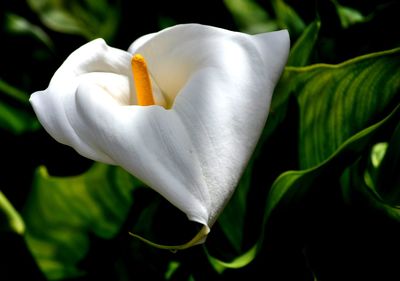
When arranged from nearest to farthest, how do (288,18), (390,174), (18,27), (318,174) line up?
(318,174)
(390,174)
(288,18)
(18,27)

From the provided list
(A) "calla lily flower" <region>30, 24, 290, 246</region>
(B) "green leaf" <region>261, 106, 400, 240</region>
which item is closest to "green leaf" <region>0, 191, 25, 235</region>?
(A) "calla lily flower" <region>30, 24, 290, 246</region>

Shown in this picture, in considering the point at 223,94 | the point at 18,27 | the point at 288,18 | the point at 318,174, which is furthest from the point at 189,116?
the point at 18,27

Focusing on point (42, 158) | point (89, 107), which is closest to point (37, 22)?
point (42, 158)

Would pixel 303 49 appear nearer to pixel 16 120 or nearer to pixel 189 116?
pixel 189 116

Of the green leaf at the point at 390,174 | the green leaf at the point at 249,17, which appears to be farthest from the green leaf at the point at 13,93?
the green leaf at the point at 390,174

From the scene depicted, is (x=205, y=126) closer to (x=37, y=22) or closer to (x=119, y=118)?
(x=119, y=118)

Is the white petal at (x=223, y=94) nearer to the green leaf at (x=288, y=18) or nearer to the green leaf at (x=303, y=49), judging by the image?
the green leaf at (x=303, y=49)
